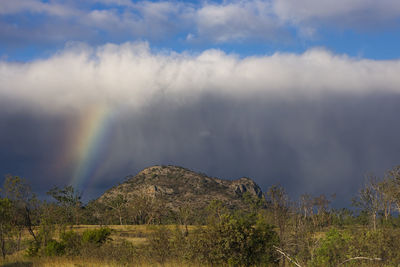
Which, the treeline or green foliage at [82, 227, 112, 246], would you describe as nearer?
the treeline

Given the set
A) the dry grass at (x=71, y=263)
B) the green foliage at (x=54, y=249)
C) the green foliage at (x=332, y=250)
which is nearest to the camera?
the green foliage at (x=332, y=250)

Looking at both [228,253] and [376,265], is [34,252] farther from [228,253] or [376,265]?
[376,265]

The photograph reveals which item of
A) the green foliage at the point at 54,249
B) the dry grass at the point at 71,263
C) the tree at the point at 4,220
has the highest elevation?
the tree at the point at 4,220

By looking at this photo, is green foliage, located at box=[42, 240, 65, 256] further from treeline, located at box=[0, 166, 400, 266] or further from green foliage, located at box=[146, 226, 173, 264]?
green foliage, located at box=[146, 226, 173, 264]

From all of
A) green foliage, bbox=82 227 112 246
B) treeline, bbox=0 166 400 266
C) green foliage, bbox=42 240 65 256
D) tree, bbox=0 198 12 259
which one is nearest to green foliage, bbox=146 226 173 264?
treeline, bbox=0 166 400 266

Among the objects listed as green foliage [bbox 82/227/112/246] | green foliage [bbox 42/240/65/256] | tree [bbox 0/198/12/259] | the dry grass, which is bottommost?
the dry grass

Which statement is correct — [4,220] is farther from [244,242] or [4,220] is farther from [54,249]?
[244,242]

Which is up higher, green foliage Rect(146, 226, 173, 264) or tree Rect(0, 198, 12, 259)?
tree Rect(0, 198, 12, 259)

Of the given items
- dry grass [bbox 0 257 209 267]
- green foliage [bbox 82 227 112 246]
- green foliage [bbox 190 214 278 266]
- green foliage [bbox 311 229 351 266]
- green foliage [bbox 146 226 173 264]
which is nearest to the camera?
green foliage [bbox 311 229 351 266]

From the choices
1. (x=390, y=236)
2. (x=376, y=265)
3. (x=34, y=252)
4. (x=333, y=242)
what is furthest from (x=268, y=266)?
(x=34, y=252)

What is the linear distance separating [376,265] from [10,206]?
2495 centimetres

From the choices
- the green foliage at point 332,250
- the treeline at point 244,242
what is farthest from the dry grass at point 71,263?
the green foliage at point 332,250

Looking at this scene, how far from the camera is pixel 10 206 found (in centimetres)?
2872

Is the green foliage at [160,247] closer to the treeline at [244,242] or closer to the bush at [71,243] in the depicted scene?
the treeline at [244,242]
